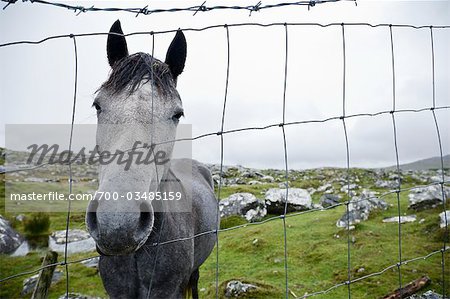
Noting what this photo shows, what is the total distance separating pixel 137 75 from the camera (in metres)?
2.74

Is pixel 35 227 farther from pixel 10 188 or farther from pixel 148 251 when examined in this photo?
pixel 148 251

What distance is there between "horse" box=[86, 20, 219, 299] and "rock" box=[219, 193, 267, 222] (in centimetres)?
862

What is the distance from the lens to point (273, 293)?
5680 mm

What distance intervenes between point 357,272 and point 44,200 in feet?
58.6

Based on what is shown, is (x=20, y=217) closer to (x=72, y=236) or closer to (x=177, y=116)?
(x=72, y=236)

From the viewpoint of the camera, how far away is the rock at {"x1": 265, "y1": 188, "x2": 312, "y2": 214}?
12.7 metres

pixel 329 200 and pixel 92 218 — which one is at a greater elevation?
pixel 92 218

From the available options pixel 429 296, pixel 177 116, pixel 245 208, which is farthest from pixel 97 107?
pixel 245 208

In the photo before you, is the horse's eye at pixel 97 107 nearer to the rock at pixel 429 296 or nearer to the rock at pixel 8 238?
the rock at pixel 429 296

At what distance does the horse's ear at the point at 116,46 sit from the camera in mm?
3092

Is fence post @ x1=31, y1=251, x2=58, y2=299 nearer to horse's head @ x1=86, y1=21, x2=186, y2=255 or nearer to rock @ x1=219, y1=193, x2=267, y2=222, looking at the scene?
horse's head @ x1=86, y1=21, x2=186, y2=255

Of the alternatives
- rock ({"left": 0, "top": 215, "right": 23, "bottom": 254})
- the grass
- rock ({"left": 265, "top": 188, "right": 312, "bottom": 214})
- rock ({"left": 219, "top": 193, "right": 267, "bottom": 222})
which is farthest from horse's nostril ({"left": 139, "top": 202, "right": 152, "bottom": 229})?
rock ({"left": 265, "top": 188, "right": 312, "bottom": 214})

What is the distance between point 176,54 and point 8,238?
1041cm

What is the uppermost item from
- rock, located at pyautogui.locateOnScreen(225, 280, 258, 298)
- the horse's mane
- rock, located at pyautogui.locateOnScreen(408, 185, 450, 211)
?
the horse's mane
